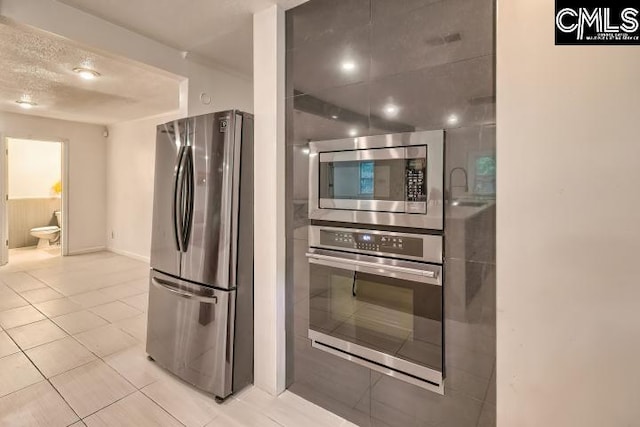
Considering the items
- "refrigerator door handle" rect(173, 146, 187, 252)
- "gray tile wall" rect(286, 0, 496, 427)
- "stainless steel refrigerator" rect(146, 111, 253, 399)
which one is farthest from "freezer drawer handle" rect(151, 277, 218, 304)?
"gray tile wall" rect(286, 0, 496, 427)

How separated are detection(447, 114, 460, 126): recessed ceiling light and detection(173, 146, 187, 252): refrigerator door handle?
66.3 inches

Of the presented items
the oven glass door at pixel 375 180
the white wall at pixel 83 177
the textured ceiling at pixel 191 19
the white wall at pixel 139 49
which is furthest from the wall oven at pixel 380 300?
the white wall at pixel 83 177

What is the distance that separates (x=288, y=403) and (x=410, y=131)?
5.87ft

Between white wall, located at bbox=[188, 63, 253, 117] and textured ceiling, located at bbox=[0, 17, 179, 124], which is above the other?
textured ceiling, located at bbox=[0, 17, 179, 124]

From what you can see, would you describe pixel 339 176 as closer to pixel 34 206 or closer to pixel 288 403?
pixel 288 403

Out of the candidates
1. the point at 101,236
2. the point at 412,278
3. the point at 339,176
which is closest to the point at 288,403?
the point at 412,278

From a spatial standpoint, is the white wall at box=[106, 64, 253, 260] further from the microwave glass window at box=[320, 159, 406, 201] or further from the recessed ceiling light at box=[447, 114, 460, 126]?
the recessed ceiling light at box=[447, 114, 460, 126]

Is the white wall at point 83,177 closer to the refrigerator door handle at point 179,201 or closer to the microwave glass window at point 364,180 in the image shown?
the refrigerator door handle at point 179,201

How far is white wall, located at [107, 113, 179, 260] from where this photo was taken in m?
5.39

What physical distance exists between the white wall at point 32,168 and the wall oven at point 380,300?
23.0 ft

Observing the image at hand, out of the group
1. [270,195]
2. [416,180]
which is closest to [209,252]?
[270,195]

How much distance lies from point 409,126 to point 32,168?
8.29m

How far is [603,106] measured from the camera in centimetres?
98

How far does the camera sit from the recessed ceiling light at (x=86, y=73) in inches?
121
